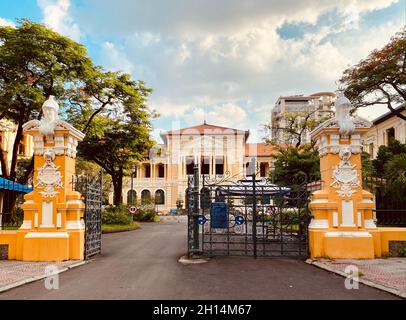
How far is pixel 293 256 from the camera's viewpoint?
9.94 m

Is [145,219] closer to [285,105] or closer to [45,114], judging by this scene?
[45,114]

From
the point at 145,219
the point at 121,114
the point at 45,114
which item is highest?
the point at 121,114

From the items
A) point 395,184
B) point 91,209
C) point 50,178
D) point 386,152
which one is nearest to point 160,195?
point 386,152

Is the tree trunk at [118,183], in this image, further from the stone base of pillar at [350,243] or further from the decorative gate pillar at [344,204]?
the stone base of pillar at [350,243]

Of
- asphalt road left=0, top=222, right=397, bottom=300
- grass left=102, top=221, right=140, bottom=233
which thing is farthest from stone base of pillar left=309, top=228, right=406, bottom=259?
grass left=102, top=221, right=140, bottom=233

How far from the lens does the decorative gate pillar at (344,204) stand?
9.16 metres

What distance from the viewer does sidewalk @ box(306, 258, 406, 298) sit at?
6180 millimetres

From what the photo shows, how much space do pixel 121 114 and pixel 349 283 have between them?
18217mm

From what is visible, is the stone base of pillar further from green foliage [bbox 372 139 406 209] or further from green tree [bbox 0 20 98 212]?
green tree [bbox 0 20 98 212]

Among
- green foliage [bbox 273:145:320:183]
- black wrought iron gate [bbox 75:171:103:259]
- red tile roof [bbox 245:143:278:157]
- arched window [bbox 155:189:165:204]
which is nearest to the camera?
black wrought iron gate [bbox 75:171:103:259]

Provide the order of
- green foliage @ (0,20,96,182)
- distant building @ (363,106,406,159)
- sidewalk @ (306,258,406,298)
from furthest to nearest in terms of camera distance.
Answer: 1. distant building @ (363,106,406,159)
2. green foliage @ (0,20,96,182)
3. sidewalk @ (306,258,406,298)

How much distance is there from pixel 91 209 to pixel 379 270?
7140 mm

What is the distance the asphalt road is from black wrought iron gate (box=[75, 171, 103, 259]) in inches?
27.2

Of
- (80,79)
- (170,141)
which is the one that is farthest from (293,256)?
(170,141)
